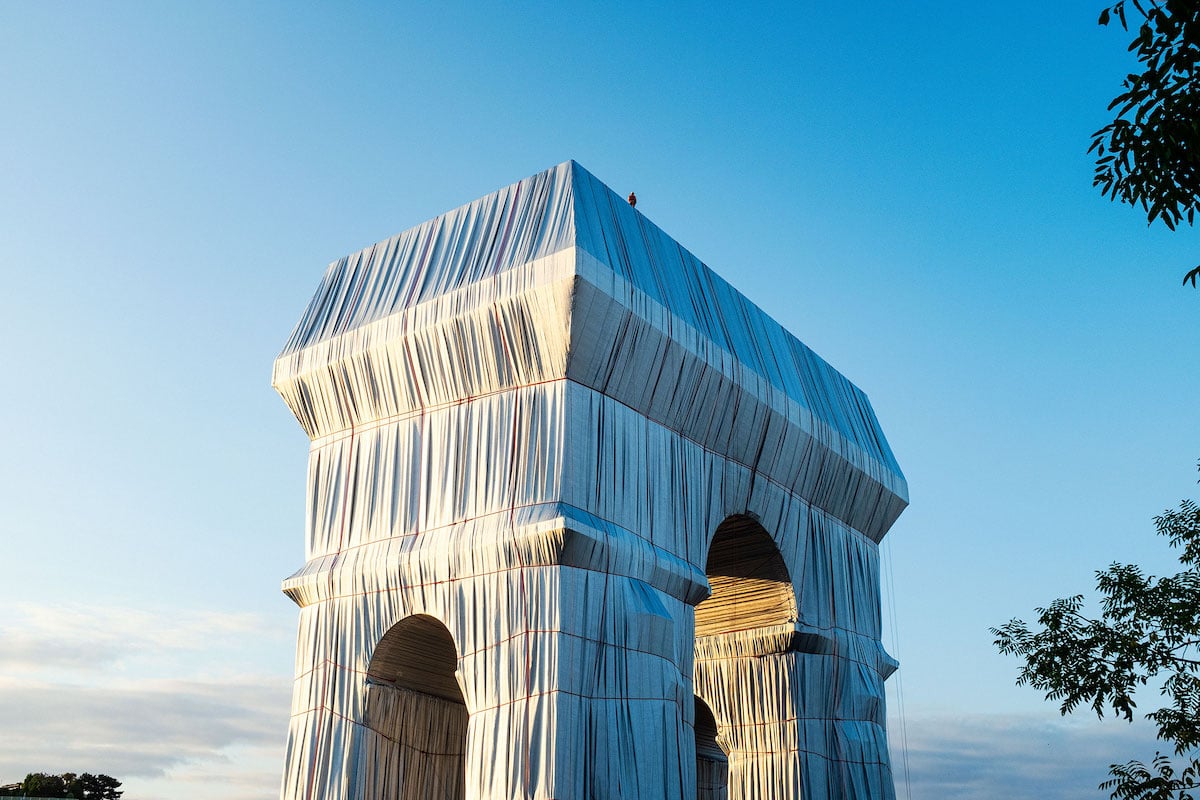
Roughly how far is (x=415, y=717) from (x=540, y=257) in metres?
7.37

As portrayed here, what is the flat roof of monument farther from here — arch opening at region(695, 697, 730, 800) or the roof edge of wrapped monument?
arch opening at region(695, 697, 730, 800)

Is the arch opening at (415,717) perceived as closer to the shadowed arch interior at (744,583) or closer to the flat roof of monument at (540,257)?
the flat roof of monument at (540,257)

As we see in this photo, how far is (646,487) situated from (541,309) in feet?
10.4

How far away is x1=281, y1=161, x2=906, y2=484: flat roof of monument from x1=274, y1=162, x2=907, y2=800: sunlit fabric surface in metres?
0.06

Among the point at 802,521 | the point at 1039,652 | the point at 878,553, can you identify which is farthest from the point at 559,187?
the point at 878,553

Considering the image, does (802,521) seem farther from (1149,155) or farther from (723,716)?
(1149,155)

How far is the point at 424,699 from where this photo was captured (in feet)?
60.9

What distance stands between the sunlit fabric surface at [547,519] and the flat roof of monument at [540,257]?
6 centimetres

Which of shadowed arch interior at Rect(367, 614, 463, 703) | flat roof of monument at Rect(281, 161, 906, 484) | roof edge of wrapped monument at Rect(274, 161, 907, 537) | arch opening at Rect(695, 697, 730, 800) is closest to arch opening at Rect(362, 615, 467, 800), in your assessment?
shadowed arch interior at Rect(367, 614, 463, 703)

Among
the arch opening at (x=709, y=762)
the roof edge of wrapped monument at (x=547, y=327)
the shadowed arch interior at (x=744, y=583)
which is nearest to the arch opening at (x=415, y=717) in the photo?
the roof edge of wrapped monument at (x=547, y=327)

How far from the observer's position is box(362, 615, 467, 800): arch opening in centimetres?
1772

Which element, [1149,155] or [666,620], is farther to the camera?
[666,620]

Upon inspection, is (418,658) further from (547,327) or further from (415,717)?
(547,327)

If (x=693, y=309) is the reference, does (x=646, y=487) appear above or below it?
below
